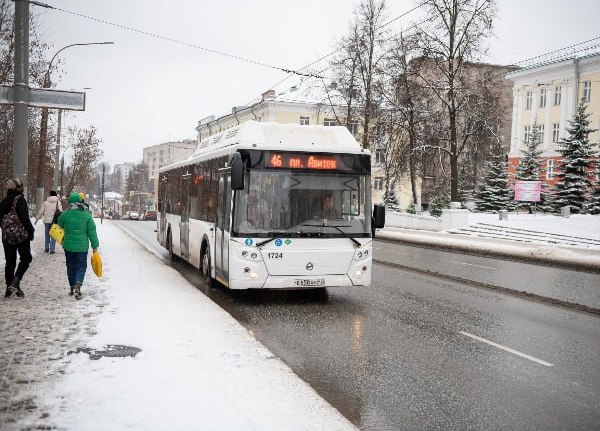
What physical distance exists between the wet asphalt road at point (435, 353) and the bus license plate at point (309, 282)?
42cm

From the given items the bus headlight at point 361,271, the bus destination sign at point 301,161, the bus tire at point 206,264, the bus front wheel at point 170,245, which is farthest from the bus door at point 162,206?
the bus headlight at point 361,271

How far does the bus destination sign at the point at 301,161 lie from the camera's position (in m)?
10.3

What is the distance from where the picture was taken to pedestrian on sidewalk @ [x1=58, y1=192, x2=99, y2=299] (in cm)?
982

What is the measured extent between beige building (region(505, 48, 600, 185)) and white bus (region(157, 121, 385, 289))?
147 ft

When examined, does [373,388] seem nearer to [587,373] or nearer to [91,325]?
[587,373]

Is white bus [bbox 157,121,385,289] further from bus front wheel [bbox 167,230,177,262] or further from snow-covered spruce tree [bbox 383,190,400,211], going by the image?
snow-covered spruce tree [bbox 383,190,400,211]

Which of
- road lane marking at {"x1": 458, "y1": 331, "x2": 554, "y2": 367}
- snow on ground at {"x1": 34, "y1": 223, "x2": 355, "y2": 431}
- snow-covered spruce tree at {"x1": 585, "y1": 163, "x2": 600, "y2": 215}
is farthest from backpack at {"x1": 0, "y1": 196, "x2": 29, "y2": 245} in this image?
snow-covered spruce tree at {"x1": 585, "y1": 163, "x2": 600, "y2": 215}

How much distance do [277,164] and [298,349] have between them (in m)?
3.86

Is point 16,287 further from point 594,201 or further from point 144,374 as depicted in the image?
point 594,201

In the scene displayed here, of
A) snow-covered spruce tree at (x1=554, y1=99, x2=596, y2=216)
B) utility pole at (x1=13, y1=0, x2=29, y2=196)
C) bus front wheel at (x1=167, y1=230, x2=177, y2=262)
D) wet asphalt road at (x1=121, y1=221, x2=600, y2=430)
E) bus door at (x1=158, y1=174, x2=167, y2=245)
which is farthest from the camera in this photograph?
snow-covered spruce tree at (x1=554, y1=99, x2=596, y2=216)

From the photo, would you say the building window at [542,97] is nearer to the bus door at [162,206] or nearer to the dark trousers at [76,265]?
the bus door at [162,206]

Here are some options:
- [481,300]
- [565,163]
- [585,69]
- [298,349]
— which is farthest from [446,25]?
[298,349]

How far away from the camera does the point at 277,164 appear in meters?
10.3

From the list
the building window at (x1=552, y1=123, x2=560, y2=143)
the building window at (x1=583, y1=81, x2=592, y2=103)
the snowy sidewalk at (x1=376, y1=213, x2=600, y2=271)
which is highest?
the building window at (x1=583, y1=81, x2=592, y2=103)
